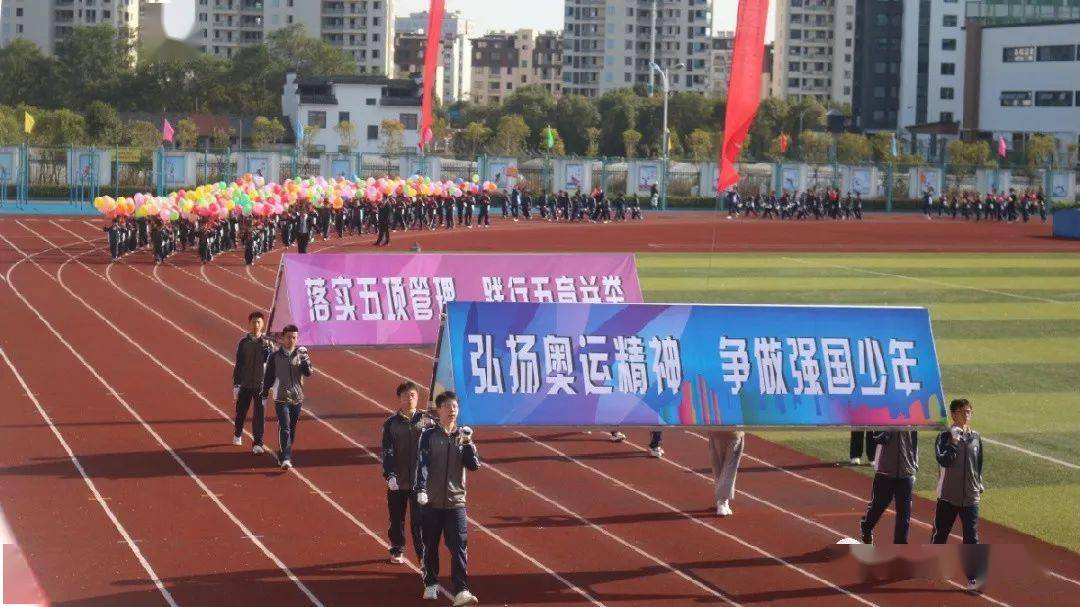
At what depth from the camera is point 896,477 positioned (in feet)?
44.0

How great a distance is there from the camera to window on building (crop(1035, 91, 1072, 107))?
9756 centimetres

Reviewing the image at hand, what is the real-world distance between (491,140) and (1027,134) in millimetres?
42252

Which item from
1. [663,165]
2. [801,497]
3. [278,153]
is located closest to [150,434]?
[801,497]

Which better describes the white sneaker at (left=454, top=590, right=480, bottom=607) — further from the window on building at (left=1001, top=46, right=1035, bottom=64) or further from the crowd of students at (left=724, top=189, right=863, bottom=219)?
the window on building at (left=1001, top=46, right=1035, bottom=64)

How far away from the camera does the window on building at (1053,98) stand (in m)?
97.6

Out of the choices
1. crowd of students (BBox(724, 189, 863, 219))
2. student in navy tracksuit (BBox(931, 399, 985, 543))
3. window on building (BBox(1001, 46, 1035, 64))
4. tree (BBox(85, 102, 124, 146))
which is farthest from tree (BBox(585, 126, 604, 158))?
student in navy tracksuit (BBox(931, 399, 985, 543))

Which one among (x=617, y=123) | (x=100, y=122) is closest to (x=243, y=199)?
(x=100, y=122)

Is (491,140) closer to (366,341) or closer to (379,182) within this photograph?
(379,182)

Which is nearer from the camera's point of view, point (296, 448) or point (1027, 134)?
point (296, 448)

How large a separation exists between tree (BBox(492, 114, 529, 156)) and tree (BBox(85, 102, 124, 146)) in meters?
25.9

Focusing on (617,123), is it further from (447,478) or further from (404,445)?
(447,478)

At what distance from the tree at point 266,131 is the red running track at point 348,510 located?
76.6 m

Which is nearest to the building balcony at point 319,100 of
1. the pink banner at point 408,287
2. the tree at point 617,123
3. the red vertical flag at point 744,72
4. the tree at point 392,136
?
the tree at point 392,136

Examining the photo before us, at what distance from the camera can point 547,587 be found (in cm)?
1246
